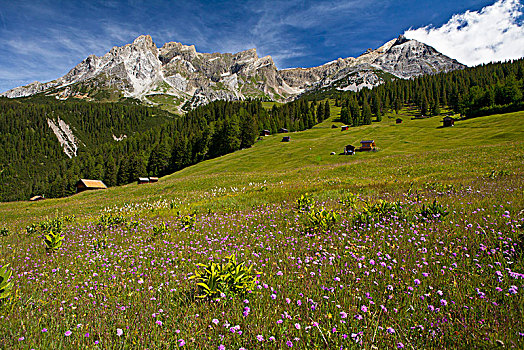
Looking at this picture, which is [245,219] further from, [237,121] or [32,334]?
[237,121]

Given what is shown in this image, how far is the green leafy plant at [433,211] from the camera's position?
21.0 feet

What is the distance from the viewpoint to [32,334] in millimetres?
2963

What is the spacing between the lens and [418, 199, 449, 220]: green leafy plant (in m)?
6.40

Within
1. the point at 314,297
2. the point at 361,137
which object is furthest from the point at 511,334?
the point at 361,137

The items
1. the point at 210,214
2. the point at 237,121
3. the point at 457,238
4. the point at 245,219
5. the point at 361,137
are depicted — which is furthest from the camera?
the point at 237,121

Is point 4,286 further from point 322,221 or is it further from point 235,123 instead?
point 235,123

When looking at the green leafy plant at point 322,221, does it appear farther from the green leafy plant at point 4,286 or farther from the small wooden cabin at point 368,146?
the small wooden cabin at point 368,146

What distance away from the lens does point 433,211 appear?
21.7ft

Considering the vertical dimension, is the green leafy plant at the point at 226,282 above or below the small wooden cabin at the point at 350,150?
above

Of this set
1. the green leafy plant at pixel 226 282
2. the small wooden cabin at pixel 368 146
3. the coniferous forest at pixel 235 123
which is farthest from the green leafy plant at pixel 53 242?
the coniferous forest at pixel 235 123

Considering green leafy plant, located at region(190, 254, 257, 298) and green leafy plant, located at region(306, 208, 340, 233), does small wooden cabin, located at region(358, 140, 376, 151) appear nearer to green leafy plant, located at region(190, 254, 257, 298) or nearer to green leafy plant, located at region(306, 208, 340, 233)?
green leafy plant, located at region(306, 208, 340, 233)

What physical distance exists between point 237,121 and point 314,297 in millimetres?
100639

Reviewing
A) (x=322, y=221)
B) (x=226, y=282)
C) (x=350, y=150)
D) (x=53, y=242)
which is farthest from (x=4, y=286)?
Answer: (x=350, y=150)

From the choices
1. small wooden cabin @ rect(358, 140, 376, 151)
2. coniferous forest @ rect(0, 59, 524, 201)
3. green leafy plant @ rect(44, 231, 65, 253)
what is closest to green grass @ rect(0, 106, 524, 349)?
green leafy plant @ rect(44, 231, 65, 253)
